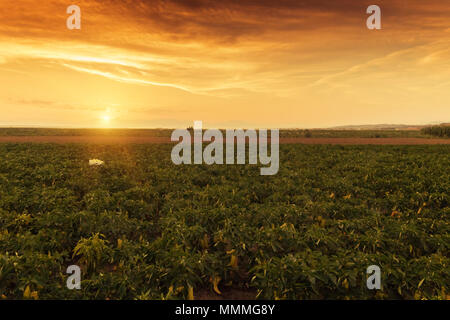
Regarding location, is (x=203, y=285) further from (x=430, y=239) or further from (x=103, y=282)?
(x=430, y=239)

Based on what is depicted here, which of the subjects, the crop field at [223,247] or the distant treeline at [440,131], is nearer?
the crop field at [223,247]

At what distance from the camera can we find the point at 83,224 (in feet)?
23.7

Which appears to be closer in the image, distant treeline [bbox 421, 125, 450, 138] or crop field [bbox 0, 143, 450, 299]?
crop field [bbox 0, 143, 450, 299]

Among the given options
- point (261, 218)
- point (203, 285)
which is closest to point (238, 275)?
point (203, 285)

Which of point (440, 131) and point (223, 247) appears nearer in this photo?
point (223, 247)

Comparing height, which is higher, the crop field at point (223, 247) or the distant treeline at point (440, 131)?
the distant treeline at point (440, 131)

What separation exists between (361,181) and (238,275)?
1060cm

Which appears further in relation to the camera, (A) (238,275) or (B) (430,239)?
(B) (430,239)

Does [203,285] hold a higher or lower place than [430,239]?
lower

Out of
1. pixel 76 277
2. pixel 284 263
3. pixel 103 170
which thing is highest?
pixel 103 170

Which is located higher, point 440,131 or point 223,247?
point 440,131

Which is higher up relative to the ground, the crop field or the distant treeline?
the distant treeline
